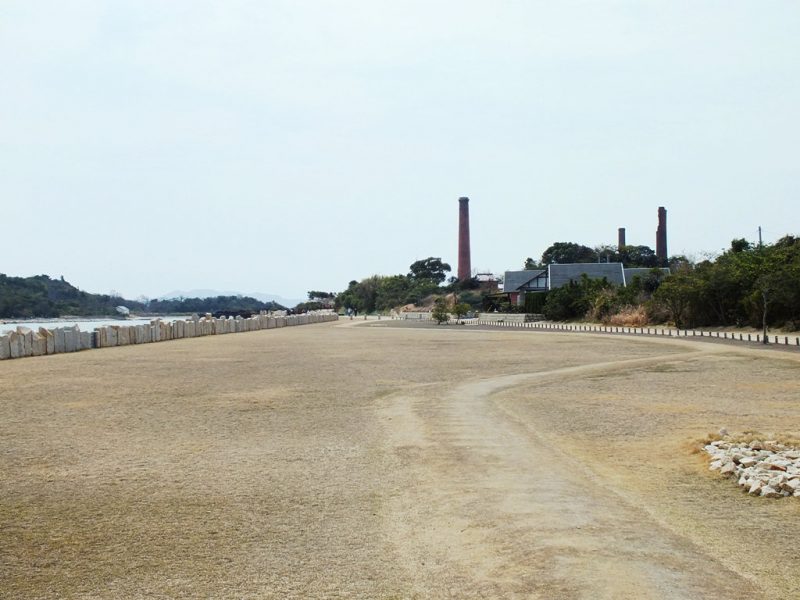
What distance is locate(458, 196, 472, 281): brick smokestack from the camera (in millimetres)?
119312

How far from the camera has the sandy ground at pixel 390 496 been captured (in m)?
5.86

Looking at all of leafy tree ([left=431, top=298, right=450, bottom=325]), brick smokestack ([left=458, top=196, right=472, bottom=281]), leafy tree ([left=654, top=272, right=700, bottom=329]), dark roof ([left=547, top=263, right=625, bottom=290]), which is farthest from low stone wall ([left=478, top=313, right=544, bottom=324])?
brick smokestack ([left=458, top=196, right=472, bottom=281])

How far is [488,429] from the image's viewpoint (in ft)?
39.9

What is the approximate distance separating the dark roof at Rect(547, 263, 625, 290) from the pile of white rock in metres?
74.9

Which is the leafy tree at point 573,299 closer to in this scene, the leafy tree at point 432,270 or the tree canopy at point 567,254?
the tree canopy at point 567,254

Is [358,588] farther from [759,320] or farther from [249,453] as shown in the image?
[759,320]

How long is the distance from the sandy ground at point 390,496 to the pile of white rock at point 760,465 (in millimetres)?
203

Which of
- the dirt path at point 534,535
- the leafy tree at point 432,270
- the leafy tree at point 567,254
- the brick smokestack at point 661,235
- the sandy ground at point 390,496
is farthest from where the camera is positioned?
the leafy tree at point 432,270

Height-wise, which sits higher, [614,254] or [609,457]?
[614,254]

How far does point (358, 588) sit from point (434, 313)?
229 ft

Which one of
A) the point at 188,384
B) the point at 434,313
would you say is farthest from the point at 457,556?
the point at 434,313

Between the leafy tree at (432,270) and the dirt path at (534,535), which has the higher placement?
the leafy tree at (432,270)

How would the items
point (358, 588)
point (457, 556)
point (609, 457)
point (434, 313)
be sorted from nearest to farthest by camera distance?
point (358, 588)
point (457, 556)
point (609, 457)
point (434, 313)

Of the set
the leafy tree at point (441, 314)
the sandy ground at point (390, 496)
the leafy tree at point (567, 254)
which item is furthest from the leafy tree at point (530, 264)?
the sandy ground at point (390, 496)
